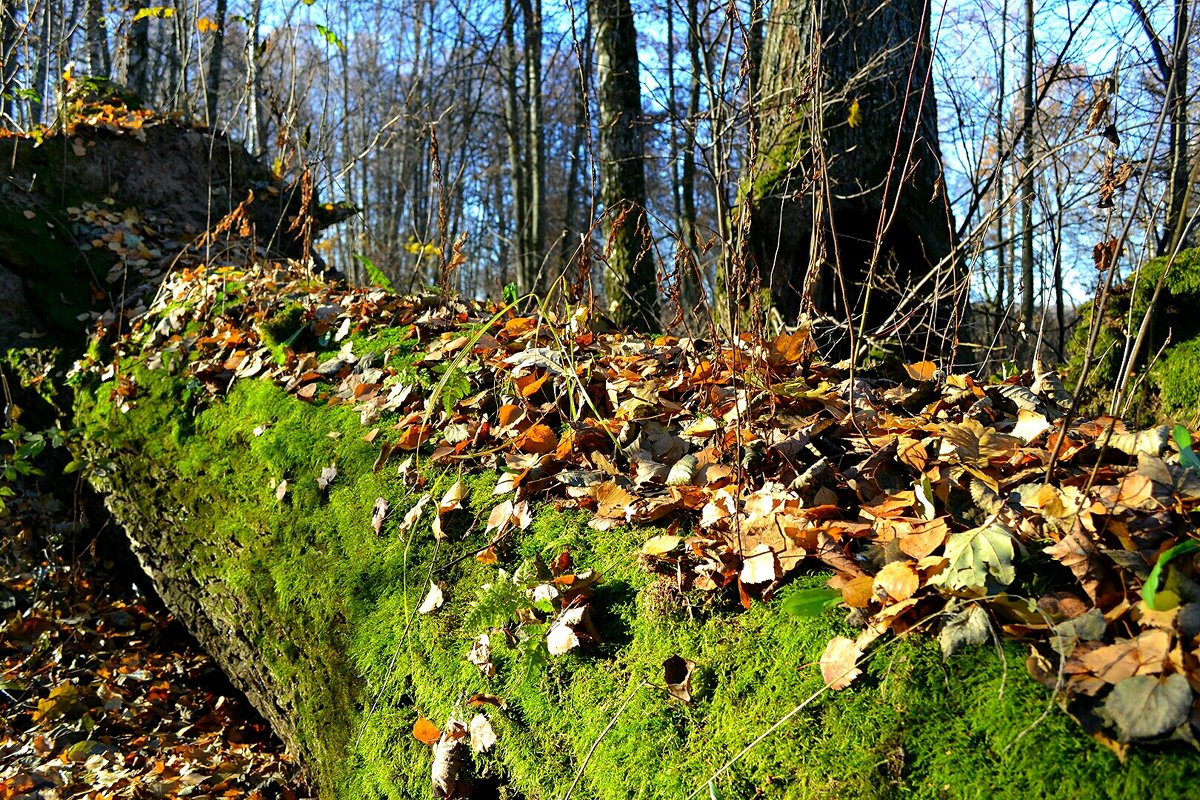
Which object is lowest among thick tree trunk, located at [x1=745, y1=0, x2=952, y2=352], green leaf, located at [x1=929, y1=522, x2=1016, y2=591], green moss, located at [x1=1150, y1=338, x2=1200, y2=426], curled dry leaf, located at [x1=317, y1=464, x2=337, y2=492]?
curled dry leaf, located at [x1=317, y1=464, x2=337, y2=492]

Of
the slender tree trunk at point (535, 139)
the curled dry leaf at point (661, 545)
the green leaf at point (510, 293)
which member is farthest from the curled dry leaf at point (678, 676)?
the slender tree trunk at point (535, 139)

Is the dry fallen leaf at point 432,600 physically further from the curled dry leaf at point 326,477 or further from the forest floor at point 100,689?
the forest floor at point 100,689

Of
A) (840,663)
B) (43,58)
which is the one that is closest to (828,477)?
(840,663)

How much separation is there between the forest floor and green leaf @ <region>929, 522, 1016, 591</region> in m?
2.39

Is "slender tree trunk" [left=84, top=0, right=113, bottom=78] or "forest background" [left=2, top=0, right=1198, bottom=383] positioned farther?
"slender tree trunk" [left=84, top=0, right=113, bottom=78]

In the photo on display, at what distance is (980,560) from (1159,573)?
283mm

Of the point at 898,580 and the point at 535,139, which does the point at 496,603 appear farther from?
the point at 535,139

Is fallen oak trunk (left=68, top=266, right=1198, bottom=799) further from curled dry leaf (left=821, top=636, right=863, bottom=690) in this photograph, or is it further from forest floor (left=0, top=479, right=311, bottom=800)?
forest floor (left=0, top=479, right=311, bottom=800)

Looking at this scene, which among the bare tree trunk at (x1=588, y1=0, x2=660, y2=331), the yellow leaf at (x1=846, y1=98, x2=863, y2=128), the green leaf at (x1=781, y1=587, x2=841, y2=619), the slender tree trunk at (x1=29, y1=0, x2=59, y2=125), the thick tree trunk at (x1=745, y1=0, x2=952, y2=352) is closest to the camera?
the green leaf at (x1=781, y1=587, x2=841, y2=619)

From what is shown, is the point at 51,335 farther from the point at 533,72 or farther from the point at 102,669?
the point at 533,72

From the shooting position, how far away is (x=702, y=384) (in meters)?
2.70

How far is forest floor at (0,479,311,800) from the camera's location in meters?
2.95

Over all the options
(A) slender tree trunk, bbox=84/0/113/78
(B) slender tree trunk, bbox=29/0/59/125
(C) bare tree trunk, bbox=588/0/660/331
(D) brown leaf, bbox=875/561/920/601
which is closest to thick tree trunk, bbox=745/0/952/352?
(C) bare tree trunk, bbox=588/0/660/331

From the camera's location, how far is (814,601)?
65.0 inches
